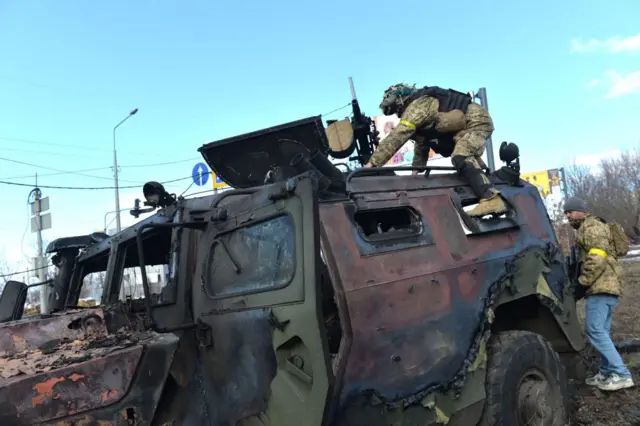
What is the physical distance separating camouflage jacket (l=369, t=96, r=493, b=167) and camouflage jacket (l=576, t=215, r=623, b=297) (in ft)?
4.47

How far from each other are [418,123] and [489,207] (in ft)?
3.78

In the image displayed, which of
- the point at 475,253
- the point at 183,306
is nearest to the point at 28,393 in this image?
the point at 183,306

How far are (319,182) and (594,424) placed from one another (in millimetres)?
3067

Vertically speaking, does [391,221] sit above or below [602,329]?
above

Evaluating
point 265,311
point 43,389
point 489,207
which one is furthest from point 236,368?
point 489,207

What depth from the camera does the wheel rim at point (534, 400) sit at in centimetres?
375

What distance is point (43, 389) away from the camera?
8.70 feet

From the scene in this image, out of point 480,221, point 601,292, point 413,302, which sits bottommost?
point 601,292

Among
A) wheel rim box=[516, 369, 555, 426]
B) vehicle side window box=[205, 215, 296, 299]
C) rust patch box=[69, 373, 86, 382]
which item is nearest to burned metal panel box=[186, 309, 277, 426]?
vehicle side window box=[205, 215, 296, 299]

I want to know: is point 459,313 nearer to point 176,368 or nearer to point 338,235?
point 338,235

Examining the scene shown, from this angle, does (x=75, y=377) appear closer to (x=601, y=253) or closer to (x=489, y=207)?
(x=489, y=207)

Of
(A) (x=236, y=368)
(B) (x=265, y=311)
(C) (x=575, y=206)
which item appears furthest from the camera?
(C) (x=575, y=206)

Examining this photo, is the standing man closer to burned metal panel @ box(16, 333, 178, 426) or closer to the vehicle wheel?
the vehicle wheel

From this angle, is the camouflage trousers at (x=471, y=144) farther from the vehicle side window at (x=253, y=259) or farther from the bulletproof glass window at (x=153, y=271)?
the bulletproof glass window at (x=153, y=271)
